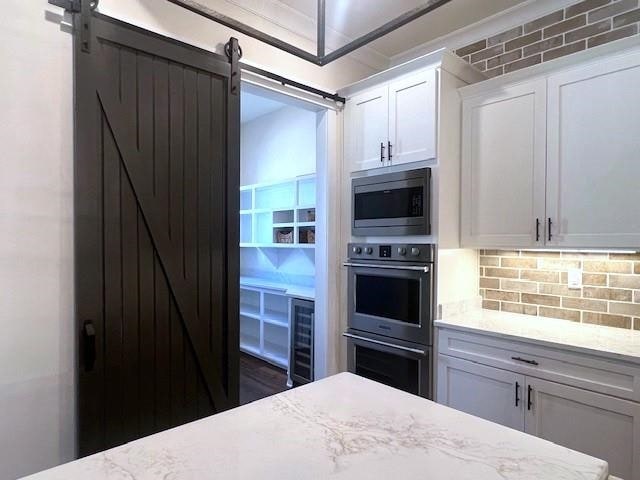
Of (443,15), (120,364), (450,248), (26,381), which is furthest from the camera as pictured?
(443,15)

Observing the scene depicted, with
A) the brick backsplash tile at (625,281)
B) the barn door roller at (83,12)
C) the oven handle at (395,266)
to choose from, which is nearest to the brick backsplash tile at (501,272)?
the brick backsplash tile at (625,281)

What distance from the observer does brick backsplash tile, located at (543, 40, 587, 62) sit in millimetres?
2263

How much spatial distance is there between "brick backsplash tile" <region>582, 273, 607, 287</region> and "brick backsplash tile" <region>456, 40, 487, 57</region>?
5.77 ft

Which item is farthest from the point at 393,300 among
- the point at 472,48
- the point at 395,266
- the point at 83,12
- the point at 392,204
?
the point at 83,12

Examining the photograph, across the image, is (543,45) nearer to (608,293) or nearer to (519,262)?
(519,262)

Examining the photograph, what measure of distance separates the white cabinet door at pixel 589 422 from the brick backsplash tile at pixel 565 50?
1.98m

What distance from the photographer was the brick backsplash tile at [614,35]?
6.79 feet

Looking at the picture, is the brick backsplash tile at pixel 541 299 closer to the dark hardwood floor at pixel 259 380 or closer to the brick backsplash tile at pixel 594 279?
the brick backsplash tile at pixel 594 279

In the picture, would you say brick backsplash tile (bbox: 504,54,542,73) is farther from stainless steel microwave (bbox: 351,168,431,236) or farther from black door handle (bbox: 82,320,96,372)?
black door handle (bbox: 82,320,96,372)

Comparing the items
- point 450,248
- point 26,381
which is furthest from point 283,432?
point 450,248

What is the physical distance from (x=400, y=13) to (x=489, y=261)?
1851 millimetres

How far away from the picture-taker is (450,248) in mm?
2428

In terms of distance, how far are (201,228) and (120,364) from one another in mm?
797

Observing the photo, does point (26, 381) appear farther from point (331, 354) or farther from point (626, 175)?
point (626, 175)
